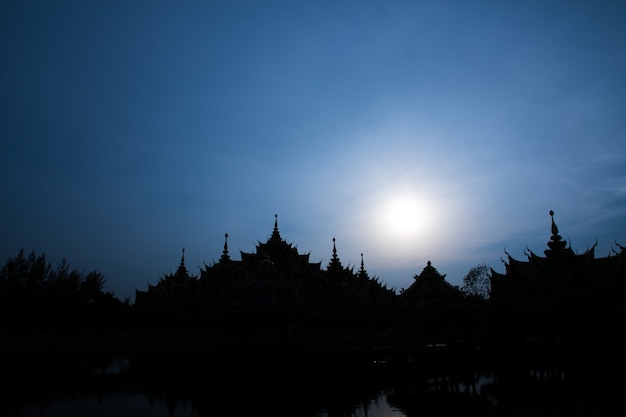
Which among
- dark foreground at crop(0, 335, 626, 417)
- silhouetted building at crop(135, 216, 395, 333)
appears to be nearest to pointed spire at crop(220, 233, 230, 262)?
silhouetted building at crop(135, 216, 395, 333)

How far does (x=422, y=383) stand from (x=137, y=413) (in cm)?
1634

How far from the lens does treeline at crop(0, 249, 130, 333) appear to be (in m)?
50.0

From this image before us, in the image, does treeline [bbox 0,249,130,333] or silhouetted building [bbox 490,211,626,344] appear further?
treeline [bbox 0,249,130,333]

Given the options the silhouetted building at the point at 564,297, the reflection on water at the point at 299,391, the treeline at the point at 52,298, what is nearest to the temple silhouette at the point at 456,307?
the silhouetted building at the point at 564,297

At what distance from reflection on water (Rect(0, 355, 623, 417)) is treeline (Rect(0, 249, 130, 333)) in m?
21.1

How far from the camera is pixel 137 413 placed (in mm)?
20016

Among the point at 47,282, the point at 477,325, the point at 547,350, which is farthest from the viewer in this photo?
the point at 47,282

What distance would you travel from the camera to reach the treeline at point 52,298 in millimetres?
50000

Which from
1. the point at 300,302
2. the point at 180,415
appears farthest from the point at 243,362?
the point at 180,415

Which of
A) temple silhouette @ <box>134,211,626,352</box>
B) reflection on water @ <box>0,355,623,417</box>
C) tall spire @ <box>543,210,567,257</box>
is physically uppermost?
tall spire @ <box>543,210,567,257</box>

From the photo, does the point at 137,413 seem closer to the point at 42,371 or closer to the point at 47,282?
the point at 42,371

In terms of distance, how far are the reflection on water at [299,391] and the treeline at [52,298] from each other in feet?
69.4

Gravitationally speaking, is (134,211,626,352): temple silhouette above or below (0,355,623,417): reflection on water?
above

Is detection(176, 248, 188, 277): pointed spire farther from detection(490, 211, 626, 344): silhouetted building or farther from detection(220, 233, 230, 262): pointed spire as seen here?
detection(490, 211, 626, 344): silhouetted building
